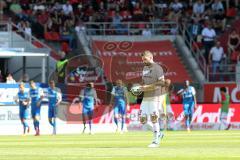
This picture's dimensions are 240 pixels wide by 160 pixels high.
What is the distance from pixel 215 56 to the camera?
48.6m

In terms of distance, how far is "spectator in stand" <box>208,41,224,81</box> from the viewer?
48447 mm

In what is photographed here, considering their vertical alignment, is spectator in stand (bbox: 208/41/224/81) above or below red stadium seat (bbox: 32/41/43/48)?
below

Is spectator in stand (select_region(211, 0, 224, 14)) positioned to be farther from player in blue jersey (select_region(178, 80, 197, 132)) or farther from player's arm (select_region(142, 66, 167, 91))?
player's arm (select_region(142, 66, 167, 91))

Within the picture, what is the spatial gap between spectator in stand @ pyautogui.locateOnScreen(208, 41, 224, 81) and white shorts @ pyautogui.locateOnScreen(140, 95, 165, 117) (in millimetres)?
25600

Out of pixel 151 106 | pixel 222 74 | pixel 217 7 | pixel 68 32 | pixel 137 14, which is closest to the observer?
pixel 151 106

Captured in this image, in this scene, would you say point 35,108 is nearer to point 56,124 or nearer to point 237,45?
point 56,124

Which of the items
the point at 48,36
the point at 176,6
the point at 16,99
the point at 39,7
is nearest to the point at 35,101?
the point at 16,99

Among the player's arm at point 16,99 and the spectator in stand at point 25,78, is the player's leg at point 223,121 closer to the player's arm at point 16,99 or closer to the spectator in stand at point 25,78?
the spectator in stand at point 25,78

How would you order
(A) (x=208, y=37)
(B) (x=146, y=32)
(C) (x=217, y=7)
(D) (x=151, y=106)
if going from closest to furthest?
1. (D) (x=151, y=106)
2. (A) (x=208, y=37)
3. (B) (x=146, y=32)
4. (C) (x=217, y=7)

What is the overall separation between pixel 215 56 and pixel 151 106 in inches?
1031

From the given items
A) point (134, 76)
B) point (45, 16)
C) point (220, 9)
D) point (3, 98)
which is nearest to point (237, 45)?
point (220, 9)

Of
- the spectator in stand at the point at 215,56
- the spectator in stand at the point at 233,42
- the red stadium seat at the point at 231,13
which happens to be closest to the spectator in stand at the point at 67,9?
the spectator in stand at the point at 215,56

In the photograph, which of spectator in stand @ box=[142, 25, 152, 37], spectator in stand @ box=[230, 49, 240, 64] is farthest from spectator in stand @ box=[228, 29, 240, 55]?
spectator in stand @ box=[142, 25, 152, 37]

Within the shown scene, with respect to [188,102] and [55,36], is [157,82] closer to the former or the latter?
[188,102]
